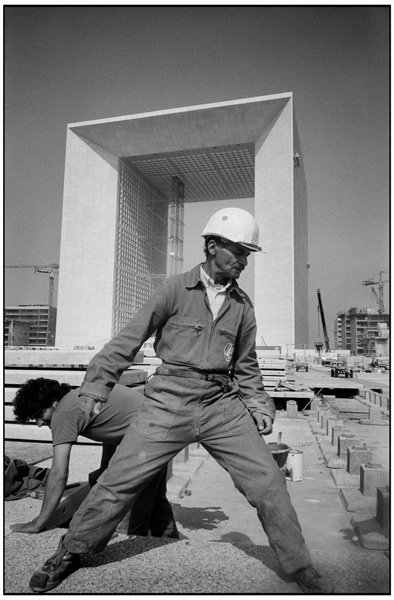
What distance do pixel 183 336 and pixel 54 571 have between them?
1.25 meters

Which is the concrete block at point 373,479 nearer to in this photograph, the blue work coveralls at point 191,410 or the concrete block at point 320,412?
the blue work coveralls at point 191,410

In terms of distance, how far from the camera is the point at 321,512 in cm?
482

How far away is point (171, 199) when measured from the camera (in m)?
47.3

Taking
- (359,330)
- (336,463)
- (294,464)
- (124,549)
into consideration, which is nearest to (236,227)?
(124,549)

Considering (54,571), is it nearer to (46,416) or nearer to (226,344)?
(46,416)

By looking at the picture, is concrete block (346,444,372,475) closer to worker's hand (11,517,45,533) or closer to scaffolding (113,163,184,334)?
worker's hand (11,517,45,533)

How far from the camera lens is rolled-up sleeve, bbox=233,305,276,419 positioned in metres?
2.58

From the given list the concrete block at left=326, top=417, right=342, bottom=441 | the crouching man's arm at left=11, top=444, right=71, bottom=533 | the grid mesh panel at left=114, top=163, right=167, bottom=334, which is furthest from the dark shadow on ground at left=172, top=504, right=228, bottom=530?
the grid mesh panel at left=114, top=163, right=167, bottom=334

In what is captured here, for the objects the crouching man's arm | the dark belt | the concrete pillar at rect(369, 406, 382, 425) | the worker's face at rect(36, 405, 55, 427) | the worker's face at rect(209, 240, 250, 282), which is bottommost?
the concrete pillar at rect(369, 406, 382, 425)

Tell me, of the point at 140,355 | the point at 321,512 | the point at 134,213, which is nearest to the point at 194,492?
the point at 321,512

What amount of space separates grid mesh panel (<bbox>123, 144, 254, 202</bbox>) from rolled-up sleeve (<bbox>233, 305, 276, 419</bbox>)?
128 ft

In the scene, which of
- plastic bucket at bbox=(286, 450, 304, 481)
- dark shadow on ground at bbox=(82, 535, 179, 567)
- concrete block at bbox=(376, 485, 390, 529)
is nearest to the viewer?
dark shadow on ground at bbox=(82, 535, 179, 567)

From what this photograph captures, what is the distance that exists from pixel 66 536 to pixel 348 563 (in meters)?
1.43

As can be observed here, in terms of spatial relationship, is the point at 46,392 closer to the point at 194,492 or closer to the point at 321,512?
the point at 194,492
